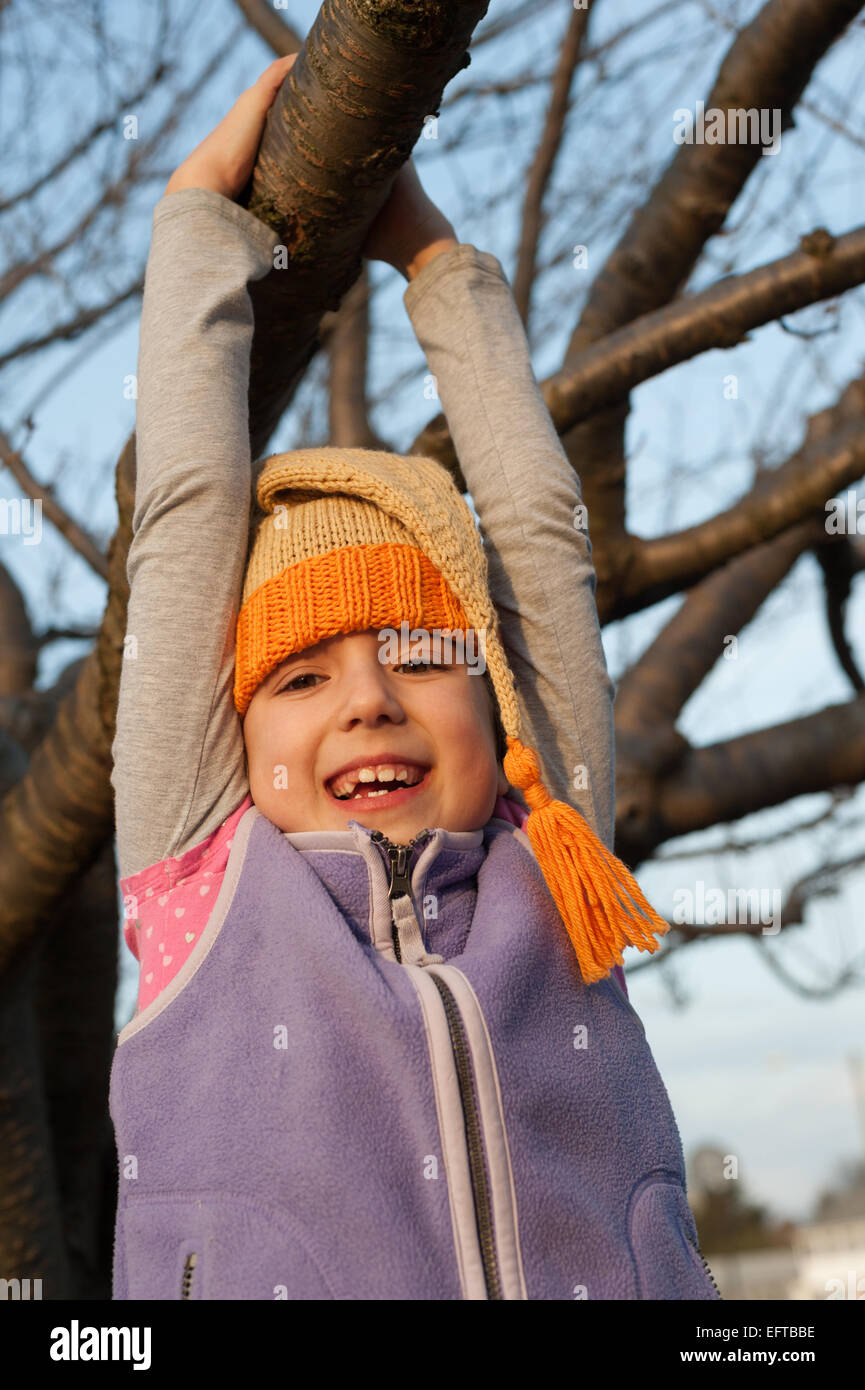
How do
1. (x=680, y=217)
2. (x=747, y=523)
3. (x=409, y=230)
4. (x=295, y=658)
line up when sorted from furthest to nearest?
(x=747, y=523)
(x=680, y=217)
(x=409, y=230)
(x=295, y=658)

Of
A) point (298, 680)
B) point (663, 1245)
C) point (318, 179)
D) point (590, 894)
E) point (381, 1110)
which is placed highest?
point (318, 179)

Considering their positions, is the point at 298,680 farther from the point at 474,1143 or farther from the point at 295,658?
the point at 474,1143

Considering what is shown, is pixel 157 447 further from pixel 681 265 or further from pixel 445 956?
pixel 681 265

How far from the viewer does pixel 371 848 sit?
4.43 ft

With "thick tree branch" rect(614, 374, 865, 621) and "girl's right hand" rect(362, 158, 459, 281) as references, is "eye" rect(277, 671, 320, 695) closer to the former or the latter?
"girl's right hand" rect(362, 158, 459, 281)

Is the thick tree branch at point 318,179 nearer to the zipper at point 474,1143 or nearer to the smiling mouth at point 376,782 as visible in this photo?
the smiling mouth at point 376,782

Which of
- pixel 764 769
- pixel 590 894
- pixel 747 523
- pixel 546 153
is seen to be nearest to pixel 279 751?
pixel 590 894

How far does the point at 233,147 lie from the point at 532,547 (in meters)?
0.61

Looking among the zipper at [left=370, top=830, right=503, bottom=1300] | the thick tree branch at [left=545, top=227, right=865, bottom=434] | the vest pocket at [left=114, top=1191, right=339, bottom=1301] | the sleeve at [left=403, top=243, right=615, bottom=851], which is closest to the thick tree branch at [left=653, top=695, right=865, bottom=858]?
the thick tree branch at [left=545, top=227, right=865, bottom=434]

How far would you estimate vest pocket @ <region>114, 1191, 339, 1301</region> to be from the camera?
3.69 feet

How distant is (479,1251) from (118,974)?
2103 millimetres

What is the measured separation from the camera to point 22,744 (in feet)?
10.1

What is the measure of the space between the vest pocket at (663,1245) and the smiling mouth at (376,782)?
1.60 ft

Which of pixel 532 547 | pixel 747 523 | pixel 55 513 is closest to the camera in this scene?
pixel 532 547
